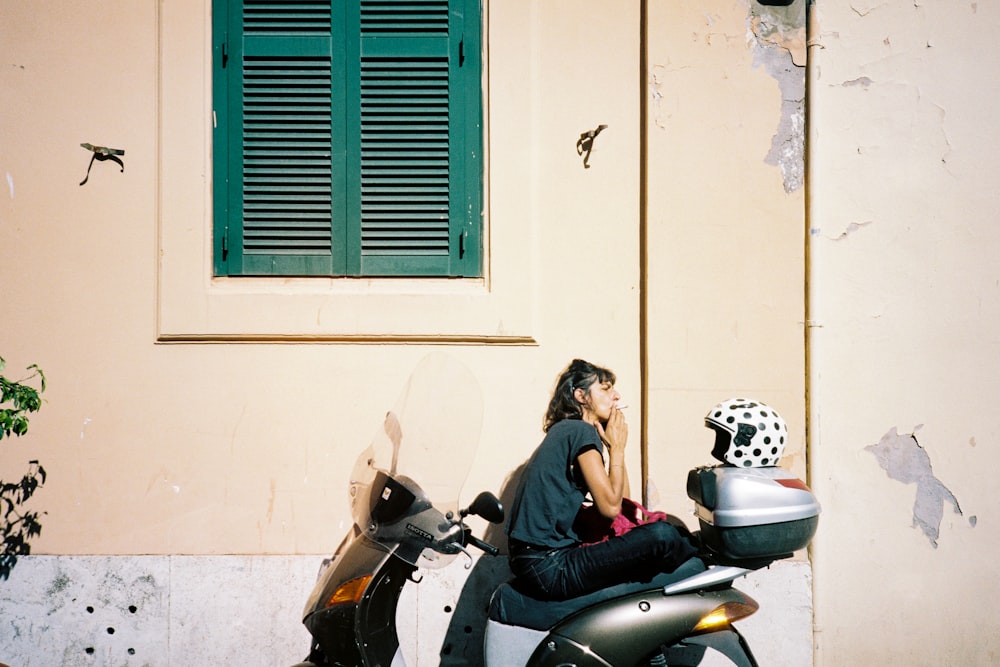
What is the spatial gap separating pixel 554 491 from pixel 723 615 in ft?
2.58

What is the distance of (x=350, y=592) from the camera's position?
322 cm

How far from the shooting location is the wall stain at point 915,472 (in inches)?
175

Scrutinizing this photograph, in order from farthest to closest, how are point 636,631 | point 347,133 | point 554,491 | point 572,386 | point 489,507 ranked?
point 347,133
point 572,386
point 554,491
point 636,631
point 489,507

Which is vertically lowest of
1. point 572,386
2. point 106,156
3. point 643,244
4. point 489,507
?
point 489,507

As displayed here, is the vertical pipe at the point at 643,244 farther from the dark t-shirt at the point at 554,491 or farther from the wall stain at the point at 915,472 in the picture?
the wall stain at the point at 915,472

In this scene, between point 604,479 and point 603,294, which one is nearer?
point 604,479

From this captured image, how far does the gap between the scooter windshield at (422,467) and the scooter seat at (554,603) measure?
0.35 m

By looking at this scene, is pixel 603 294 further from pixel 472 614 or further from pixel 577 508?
pixel 472 614

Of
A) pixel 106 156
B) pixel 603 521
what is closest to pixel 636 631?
pixel 603 521

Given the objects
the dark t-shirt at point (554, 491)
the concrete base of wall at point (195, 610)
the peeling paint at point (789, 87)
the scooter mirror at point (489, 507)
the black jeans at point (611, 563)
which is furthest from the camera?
the peeling paint at point (789, 87)

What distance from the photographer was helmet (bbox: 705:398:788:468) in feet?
10.7

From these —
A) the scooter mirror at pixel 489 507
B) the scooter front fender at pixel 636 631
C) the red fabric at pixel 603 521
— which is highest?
the scooter mirror at pixel 489 507

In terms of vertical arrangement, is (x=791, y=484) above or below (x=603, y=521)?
above

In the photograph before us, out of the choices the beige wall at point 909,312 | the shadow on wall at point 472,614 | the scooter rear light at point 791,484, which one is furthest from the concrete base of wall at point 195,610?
the scooter rear light at point 791,484
